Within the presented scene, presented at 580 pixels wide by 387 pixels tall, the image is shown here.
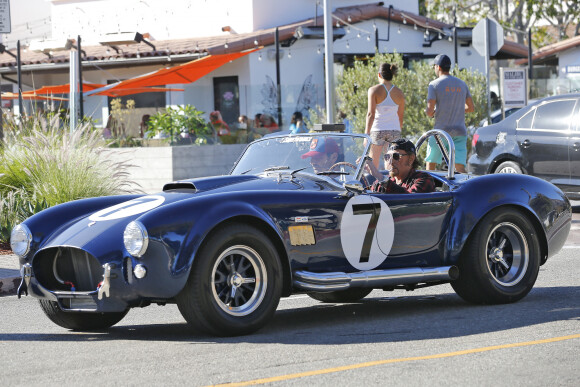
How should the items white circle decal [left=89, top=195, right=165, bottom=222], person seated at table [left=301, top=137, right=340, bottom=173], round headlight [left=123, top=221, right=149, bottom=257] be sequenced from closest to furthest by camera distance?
round headlight [left=123, top=221, right=149, bottom=257] < white circle decal [left=89, top=195, right=165, bottom=222] < person seated at table [left=301, top=137, right=340, bottom=173]

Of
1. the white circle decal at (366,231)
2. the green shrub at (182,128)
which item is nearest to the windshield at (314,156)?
the white circle decal at (366,231)

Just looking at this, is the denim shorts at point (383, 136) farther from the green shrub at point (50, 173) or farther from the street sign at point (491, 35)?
the street sign at point (491, 35)

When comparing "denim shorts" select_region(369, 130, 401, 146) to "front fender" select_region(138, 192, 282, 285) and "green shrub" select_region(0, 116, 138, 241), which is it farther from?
"front fender" select_region(138, 192, 282, 285)

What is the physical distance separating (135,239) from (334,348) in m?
1.39

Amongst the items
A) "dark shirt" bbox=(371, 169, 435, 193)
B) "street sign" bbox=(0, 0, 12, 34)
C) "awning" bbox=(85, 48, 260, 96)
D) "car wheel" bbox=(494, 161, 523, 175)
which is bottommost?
"car wheel" bbox=(494, 161, 523, 175)

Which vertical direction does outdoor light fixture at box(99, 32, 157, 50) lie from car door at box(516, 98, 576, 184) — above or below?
above

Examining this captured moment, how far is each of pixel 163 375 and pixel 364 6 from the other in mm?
26731

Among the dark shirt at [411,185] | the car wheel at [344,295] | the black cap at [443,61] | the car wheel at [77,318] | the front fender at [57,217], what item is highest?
the black cap at [443,61]

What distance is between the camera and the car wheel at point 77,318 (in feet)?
24.4

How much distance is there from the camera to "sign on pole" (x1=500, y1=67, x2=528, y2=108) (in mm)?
18641

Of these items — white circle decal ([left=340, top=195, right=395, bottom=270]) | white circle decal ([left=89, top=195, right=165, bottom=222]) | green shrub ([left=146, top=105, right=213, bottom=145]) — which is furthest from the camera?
green shrub ([left=146, top=105, right=213, bottom=145])

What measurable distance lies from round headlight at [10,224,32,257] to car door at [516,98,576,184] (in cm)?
926

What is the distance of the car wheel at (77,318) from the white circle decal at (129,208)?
73cm

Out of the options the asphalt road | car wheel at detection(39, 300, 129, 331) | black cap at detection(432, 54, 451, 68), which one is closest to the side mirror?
the asphalt road
